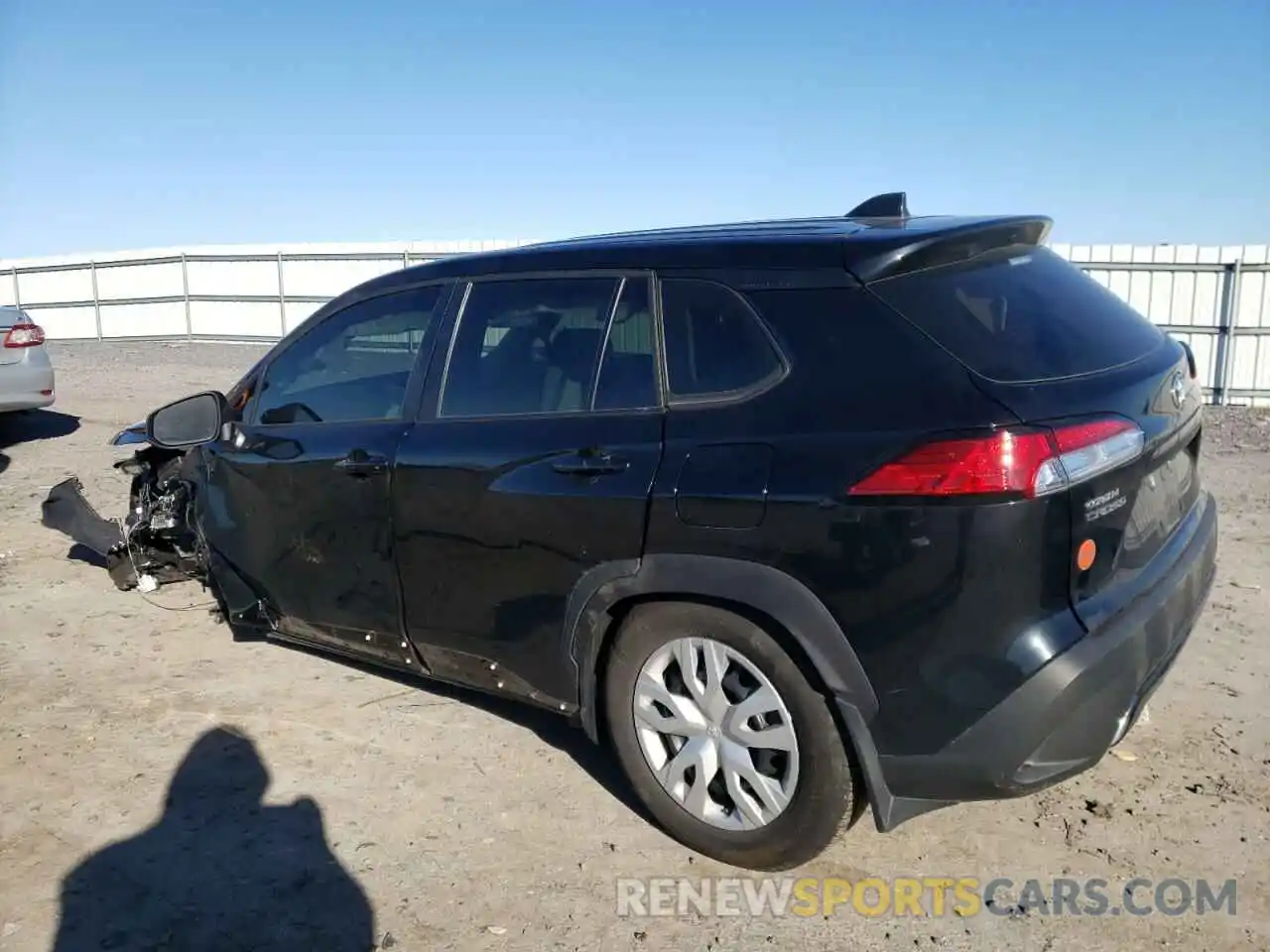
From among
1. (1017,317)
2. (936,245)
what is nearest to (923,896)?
(1017,317)

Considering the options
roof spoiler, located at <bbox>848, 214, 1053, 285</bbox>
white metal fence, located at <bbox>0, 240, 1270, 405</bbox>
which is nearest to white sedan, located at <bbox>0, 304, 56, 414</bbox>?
white metal fence, located at <bbox>0, 240, 1270, 405</bbox>

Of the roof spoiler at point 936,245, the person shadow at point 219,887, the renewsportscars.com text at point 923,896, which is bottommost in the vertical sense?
the person shadow at point 219,887

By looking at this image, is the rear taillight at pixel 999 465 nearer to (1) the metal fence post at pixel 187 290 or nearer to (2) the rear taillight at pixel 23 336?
(2) the rear taillight at pixel 23 336

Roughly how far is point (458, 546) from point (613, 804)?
102 cm

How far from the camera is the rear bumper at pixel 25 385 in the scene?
950cm

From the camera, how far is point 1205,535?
131 inches

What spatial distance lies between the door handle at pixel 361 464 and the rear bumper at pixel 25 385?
7.26m

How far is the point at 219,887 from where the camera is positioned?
311cm

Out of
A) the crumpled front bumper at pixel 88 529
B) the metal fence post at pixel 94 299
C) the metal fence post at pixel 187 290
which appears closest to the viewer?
the crumpled front bumper at pixel 88 529

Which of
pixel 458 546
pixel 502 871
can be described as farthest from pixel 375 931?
pixel 458 546

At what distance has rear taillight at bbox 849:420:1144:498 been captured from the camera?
251 centimetres

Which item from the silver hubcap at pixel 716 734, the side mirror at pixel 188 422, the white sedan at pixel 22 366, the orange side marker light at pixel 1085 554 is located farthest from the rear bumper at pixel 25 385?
the orange side marker light at pixel 1085 554

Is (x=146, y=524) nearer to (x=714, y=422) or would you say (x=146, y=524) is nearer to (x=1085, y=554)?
(x=714, y=422)

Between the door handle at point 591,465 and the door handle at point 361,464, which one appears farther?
the door handle at point 361,464
